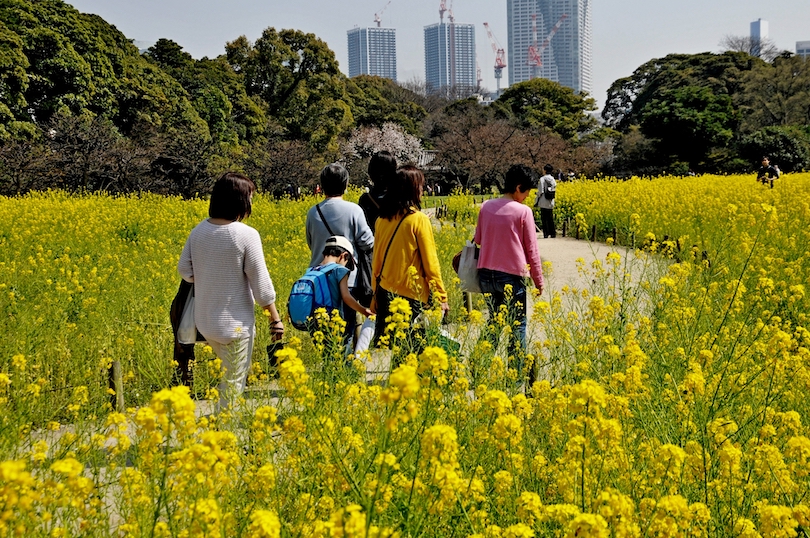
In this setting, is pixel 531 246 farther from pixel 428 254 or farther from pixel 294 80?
pixel 294 80

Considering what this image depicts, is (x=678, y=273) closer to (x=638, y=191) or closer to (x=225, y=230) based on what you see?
(x=225, y=230)

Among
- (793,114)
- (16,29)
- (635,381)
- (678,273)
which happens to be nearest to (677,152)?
(793,114)

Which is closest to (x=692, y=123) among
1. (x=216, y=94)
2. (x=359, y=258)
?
(x=216, y=94)

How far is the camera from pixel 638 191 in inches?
602

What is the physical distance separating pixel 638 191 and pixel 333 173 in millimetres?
12567

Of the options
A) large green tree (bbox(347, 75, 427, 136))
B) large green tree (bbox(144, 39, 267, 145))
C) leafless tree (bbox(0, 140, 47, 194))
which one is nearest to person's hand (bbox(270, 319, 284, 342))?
leafless tree (bbox(0, 140, 47, 194))

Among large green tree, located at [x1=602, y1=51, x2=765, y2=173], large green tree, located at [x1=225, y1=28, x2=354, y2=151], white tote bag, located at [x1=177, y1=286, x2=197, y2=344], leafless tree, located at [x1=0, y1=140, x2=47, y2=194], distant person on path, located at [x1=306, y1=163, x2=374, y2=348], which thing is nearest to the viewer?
white tote bag, located at [x1=177, y1=286, x2=197, y2=344]

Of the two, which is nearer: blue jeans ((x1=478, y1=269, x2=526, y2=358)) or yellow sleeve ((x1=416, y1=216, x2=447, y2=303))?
yellow sleeve ((x1=416, y1=216, x2=447, y2=303))

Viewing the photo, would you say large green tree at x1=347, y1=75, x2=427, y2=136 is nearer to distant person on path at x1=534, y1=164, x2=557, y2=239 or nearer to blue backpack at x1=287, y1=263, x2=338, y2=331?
distant person on path at x1=534, y1=164, x2=557, y2=239

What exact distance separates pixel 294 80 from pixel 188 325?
117ft

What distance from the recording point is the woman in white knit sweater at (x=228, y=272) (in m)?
3.24

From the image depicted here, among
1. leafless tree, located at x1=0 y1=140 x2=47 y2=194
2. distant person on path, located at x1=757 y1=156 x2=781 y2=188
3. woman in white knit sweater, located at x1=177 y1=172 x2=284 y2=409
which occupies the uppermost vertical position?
leafless tree, located at x1=0 y1=140 x2=47 y2=194

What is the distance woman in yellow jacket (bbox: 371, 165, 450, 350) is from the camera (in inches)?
147

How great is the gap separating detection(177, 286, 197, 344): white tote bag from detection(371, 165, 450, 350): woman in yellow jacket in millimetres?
1019
